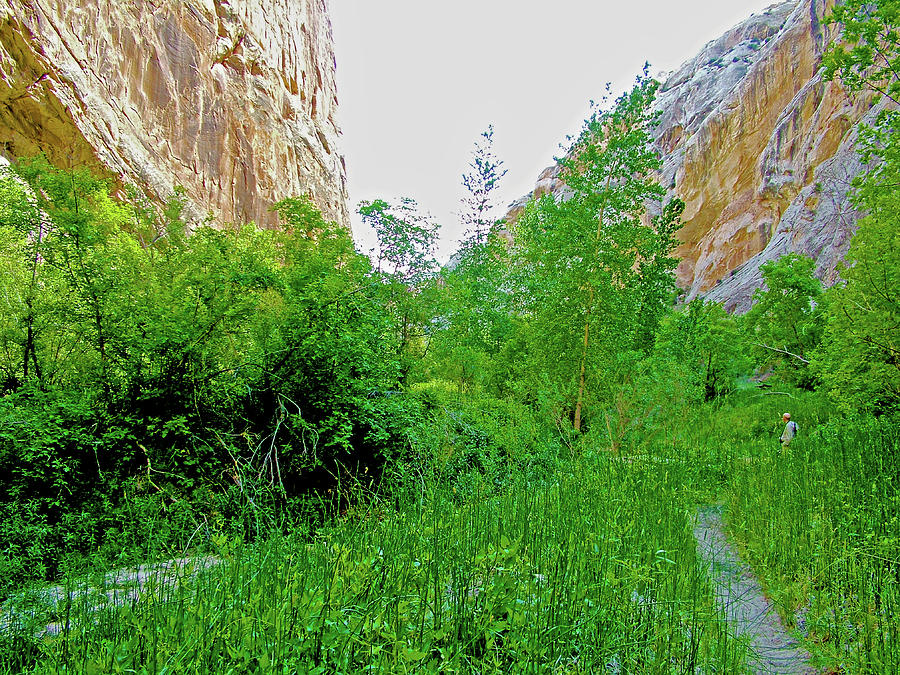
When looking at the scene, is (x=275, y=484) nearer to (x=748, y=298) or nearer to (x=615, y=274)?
(x=615, y=274)

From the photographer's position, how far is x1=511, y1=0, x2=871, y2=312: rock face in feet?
73.3

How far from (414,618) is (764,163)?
40180 millimetres

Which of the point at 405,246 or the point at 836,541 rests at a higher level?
the point at 405,246

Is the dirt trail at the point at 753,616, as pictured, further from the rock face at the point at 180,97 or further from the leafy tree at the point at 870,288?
the rock face at the point at 180,97

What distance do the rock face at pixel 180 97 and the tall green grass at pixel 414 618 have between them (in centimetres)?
1409

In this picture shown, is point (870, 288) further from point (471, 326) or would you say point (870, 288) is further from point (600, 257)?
point (471, 326)

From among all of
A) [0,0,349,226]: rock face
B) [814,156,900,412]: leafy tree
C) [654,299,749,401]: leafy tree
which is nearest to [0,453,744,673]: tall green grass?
[814,156,900,412]: leafy tree

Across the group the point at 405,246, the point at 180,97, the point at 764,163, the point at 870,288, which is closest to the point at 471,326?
the point at 405,246

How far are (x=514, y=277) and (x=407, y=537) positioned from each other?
1106cm

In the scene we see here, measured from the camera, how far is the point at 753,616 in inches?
104

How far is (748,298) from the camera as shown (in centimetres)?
2419

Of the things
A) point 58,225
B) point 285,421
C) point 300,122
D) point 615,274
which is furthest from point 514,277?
point 300,122

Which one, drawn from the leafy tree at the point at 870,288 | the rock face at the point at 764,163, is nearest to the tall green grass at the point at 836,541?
the leafy tree at the point at 870,288

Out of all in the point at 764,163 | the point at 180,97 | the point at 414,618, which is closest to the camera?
the point at 414,618
